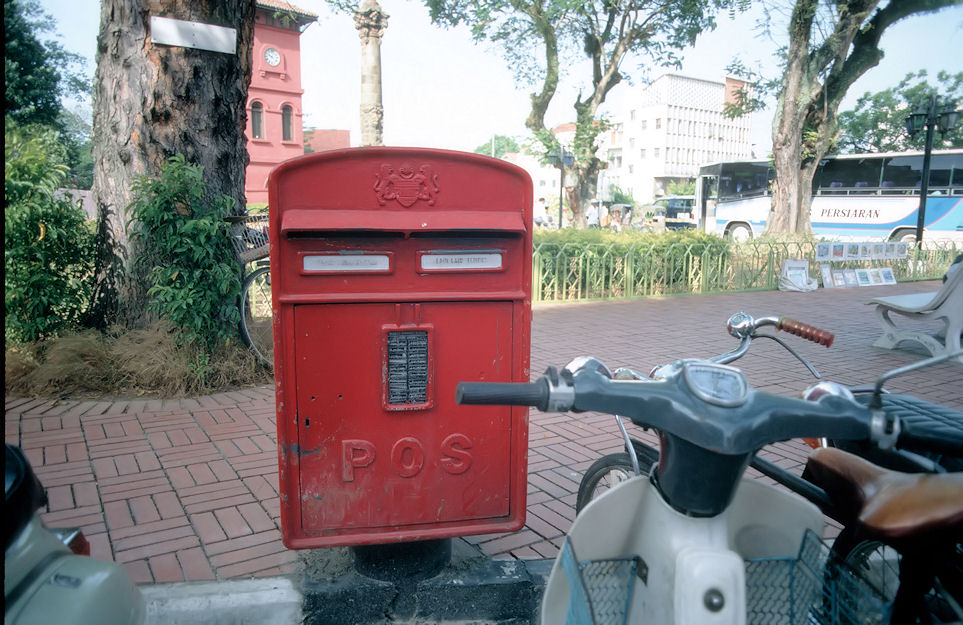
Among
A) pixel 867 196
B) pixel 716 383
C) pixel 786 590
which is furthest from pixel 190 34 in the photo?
pixel 867 196

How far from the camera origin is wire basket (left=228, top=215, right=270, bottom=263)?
509 centimetres

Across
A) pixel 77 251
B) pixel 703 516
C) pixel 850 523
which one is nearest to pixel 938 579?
pixel 850 523

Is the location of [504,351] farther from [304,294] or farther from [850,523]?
[850,523]

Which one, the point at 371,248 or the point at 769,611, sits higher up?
the point at 371,248

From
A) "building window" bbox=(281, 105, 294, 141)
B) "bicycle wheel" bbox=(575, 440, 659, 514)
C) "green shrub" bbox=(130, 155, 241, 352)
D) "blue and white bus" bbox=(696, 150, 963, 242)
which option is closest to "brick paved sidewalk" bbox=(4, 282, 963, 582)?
"bicycle wheel" bbox=(575, 440, 659, 514)

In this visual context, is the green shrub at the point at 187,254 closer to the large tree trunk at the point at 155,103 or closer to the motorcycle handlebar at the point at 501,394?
the large tree trunk at the point at 155,103

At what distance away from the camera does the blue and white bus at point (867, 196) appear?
20.4 m

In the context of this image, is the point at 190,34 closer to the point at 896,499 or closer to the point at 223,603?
the point at 223,603

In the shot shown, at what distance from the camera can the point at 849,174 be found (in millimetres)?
22875

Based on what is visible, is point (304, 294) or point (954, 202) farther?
point (954, 202)

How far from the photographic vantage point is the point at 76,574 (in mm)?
1090

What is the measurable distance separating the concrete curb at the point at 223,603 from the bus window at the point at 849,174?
963 inches

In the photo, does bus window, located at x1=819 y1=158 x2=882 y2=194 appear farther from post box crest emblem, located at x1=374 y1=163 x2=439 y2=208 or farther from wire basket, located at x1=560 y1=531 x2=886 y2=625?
wire basket, located at x1=560 y1=531 x2=886 y2=625

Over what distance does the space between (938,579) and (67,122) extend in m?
6.18
